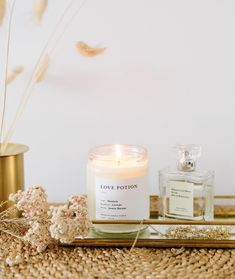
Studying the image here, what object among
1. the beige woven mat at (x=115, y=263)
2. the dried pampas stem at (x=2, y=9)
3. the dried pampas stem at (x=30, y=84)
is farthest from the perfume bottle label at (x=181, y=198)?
the dried pampas stem at (x=2, y=9)

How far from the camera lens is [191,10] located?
93cm

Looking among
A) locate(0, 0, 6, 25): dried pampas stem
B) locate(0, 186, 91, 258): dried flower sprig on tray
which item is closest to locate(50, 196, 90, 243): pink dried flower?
locate(0, 186, 91, 258): dried flower sprig on tray

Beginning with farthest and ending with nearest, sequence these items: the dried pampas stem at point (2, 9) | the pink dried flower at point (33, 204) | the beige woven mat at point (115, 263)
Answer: the dried pampas stem at point (2, 9), the pink dried flower at point (33, 204), the beige woven mat at point (115, 263)

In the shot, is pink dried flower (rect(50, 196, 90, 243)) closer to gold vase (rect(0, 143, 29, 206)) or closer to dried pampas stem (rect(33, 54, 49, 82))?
gold vase (rect(0, 143, 29, 206))

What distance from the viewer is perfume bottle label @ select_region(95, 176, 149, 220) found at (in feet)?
2.57

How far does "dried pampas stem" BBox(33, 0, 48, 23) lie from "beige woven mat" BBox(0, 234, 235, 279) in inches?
16.9

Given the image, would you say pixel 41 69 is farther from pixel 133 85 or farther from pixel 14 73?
pixel 133 85

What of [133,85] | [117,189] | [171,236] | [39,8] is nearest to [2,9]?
[39,8]

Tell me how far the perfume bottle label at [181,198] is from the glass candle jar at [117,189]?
0.06 m

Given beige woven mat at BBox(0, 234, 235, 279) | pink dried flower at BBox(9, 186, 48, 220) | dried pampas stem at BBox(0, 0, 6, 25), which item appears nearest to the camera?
beige woven mat at BBox(0, 234, 235, 279)

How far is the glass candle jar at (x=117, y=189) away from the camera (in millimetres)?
786

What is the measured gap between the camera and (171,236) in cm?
78

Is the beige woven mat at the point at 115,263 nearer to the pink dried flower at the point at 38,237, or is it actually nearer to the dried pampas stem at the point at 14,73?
the pink dried flower at the point at 38,237

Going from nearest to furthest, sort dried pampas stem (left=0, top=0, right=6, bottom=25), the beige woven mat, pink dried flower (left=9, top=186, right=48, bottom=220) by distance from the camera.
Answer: the beige woven mat → pink dried flower (left=9, top=186, right=48, bottom=220) → dried pampas stem (left=0, top=0, right=6, bottom=25)
